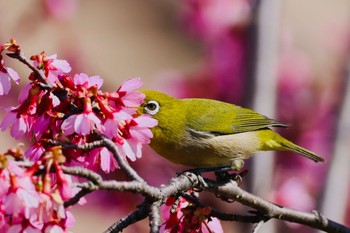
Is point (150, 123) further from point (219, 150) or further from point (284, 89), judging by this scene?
point (284, 89)

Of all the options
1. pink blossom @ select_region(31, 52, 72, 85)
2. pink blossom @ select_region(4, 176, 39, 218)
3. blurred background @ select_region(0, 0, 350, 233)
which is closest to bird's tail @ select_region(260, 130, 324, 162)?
blurred background @ select_region(0, 0, 350, 233)

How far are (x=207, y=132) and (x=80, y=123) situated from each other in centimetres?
142

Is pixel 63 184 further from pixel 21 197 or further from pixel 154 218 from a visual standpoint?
pixel 154 218

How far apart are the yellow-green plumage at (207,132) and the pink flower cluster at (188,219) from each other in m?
0.65

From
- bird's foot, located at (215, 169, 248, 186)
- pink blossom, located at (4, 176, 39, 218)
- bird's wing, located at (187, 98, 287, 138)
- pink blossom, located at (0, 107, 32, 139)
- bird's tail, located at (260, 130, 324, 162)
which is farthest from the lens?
bird's tail, located at (260, 130, 324, 162)

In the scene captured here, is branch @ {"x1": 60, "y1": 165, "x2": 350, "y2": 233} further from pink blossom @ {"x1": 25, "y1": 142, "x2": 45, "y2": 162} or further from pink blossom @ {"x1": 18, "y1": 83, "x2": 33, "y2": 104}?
pink blossom @ {"x1": 18, "y1": 83, "x2": 33, "y2": 104}

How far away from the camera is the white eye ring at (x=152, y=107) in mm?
2873

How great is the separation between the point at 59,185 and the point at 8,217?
0.19 metres

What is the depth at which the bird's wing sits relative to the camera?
3236mm

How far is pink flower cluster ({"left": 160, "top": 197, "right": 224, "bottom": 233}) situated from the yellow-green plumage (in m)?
0.65

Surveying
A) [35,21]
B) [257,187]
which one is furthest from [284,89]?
[35,21]

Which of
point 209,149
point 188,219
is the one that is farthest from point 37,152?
point 209,149

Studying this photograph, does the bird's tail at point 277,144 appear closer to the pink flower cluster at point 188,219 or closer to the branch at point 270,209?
the branch at point 270,209

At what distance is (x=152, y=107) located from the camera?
292 centimetres
